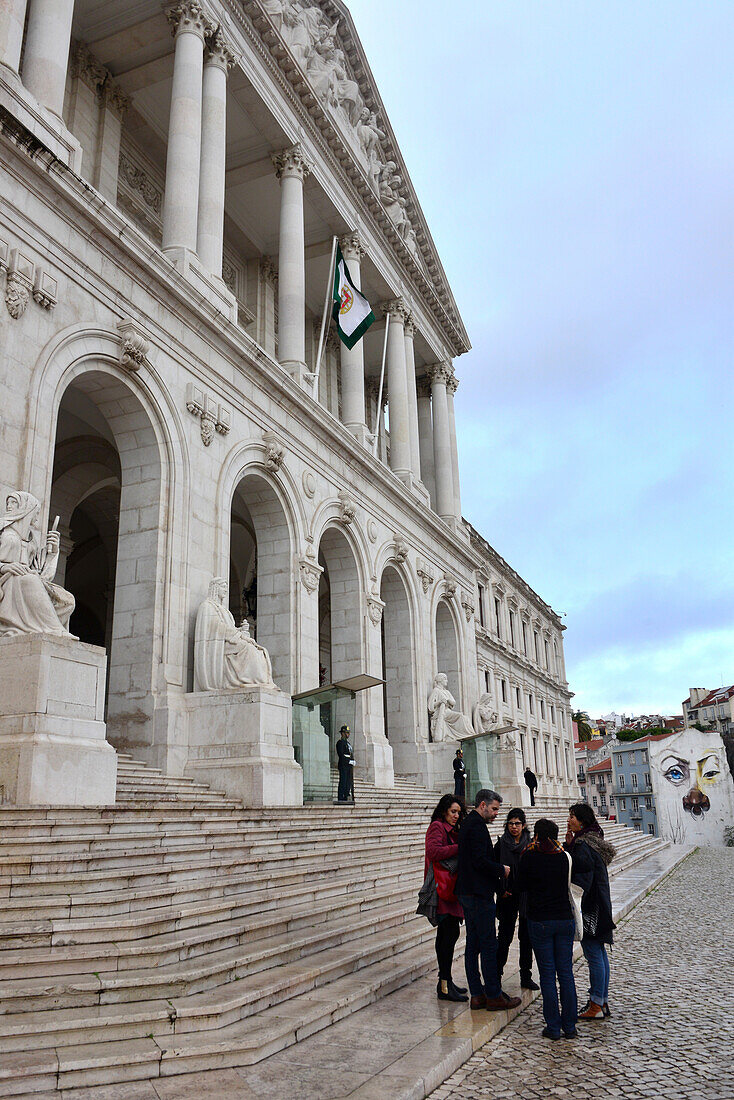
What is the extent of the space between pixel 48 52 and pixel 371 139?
15814mm

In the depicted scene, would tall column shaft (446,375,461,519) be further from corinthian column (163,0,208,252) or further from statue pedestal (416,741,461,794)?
corinthian column (163,0,208,252)

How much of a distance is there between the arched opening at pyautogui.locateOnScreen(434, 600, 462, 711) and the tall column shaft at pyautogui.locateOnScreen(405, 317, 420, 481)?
17.1 ft

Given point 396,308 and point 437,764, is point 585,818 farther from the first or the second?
point 396,308

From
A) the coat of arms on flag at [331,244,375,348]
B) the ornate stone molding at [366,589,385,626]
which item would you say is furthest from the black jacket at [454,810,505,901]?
the coat of arms on flag at [331,244,375,348]

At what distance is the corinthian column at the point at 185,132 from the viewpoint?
58.2 feet

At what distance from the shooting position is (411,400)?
31.1 m

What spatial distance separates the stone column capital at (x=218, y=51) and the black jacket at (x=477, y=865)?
64.2 ft

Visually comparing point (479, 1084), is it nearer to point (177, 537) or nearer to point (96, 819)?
point (96, 819)

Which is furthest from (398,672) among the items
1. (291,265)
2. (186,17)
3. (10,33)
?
(10,33)

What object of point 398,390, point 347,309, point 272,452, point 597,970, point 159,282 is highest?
point 398,390

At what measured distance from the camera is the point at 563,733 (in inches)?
2378

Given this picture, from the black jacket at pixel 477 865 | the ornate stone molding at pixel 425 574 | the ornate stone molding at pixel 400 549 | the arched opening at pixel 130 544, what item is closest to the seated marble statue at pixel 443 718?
the ornate stone molding at pixel 425 574

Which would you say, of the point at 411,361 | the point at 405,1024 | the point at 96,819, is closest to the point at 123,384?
the point at 96,819

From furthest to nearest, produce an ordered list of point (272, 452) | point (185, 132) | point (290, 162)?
point (290, 162), point (272, 452), point (185, 132)
